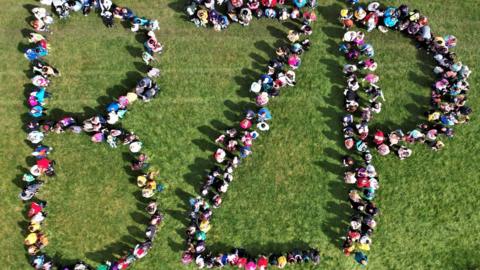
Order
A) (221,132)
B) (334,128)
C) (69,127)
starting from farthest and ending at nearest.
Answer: (334,128) < (221,132) < (69,127)

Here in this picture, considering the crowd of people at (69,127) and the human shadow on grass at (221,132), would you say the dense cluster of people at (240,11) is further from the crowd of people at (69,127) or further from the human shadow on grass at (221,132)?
the crowd of people at (69,127)

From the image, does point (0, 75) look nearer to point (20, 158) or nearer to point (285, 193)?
point (20, 158)

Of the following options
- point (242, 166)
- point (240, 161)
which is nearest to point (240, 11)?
point (240, 161)

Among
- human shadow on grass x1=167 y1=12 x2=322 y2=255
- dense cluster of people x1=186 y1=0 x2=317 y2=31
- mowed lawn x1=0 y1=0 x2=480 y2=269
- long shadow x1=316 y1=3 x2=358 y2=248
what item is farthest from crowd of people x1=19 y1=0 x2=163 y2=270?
long shadow x1=316 y1=3 x2=358 y2=248

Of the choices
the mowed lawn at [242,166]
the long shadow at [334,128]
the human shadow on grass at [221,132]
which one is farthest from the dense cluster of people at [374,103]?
the human shadow on grass at [221,132]

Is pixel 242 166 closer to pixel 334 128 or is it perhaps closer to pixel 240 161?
pixel 240 161

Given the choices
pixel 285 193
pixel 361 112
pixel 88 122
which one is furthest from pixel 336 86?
pixel 88 122
